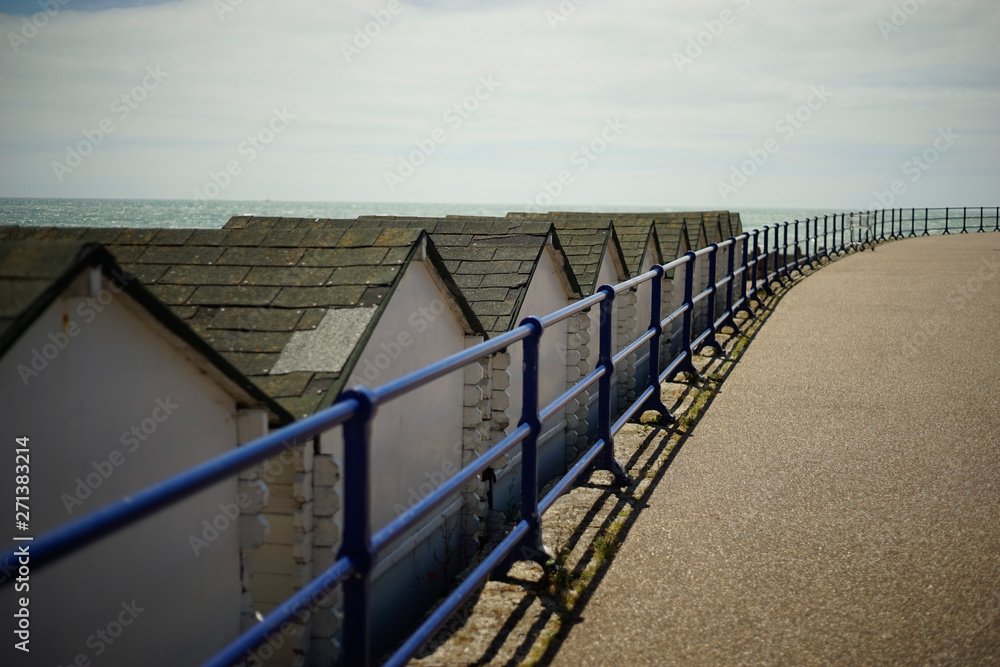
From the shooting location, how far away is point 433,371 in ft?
10.1

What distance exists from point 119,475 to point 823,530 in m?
3.73

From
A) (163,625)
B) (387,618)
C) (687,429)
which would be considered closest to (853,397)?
(687,429)

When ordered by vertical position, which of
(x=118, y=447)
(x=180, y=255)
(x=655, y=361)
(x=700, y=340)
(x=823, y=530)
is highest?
(x=180, y=255)

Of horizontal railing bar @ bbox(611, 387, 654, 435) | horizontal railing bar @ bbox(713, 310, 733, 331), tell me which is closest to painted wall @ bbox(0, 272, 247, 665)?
horizontal railing bar @ bbox(611, 387, 654, 435)

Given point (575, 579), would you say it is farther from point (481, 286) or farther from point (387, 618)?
point (481, 286)

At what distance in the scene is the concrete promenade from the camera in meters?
3.77

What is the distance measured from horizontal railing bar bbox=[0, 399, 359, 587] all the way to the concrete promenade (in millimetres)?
1977

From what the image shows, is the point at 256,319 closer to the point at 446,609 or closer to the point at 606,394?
the point at 606,394

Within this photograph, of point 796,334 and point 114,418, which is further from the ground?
point 114,418

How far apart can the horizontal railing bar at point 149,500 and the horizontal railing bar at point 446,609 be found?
108 centimetres

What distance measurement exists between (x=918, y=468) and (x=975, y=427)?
139 cm

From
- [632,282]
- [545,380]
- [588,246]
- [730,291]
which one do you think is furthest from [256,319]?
[730,291]

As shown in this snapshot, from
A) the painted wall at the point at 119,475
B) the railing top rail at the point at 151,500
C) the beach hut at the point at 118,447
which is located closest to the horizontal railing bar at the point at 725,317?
the beach hut at the point at 118,447

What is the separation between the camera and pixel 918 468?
240 inches
